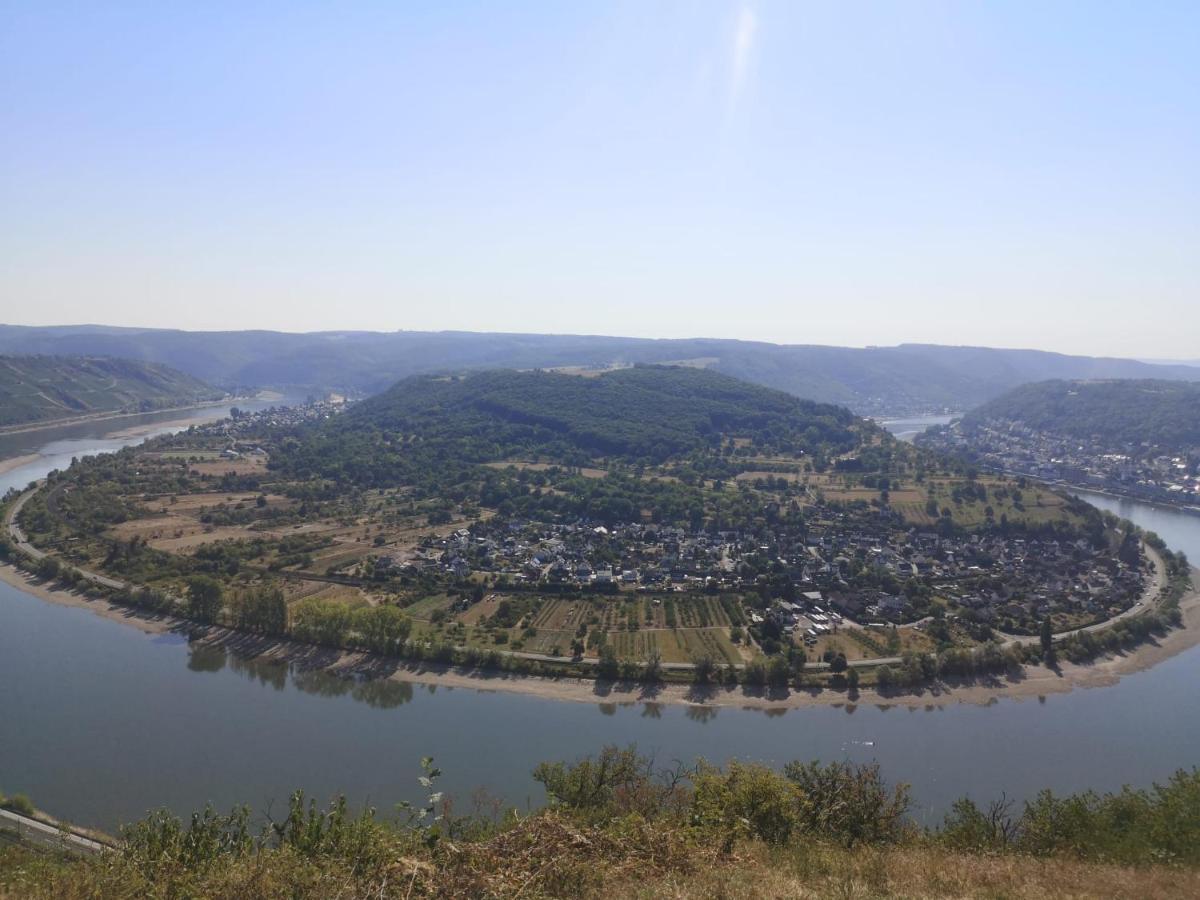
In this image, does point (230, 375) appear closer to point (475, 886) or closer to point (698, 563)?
point (698, 563)

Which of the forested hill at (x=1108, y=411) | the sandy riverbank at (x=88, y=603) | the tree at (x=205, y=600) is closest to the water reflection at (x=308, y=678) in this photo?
the tree at (x=205, y=600)

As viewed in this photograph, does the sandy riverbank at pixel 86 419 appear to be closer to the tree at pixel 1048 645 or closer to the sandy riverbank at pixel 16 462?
the sandy riverbank at pixel 16 462

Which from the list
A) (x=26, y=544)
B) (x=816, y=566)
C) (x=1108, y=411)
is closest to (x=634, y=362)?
(x=1108, y=411)

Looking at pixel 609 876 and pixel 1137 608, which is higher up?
pixel 609 876

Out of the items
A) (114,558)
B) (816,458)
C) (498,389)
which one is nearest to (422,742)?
(114,558)

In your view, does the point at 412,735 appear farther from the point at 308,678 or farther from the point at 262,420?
the point at 262,420
